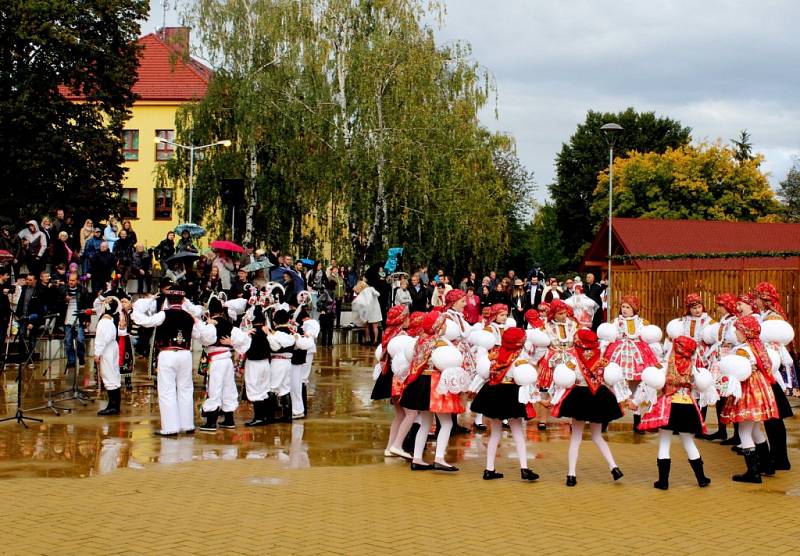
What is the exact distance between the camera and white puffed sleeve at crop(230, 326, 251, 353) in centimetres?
1455

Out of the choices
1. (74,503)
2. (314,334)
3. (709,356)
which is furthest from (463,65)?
(74,503)

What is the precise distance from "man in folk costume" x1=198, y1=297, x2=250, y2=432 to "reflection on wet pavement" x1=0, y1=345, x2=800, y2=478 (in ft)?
1.21

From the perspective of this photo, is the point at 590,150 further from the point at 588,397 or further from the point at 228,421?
the point at 588,397

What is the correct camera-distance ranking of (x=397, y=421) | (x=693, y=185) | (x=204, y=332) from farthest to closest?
(x=693, y=185) < (x=204, y=332) < (x=397, y=421)

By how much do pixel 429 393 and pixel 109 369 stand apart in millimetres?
6368

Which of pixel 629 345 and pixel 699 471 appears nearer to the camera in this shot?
pixel 699 471

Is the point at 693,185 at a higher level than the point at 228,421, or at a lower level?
higher

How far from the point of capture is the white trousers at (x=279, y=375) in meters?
15.2

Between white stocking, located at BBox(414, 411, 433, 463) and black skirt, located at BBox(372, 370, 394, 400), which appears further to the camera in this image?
black skirt, located at BBox(372, 370, 394, 400)

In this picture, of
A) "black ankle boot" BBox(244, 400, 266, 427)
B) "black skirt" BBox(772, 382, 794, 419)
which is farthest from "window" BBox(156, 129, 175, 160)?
"black skirt" BBox(772, 382, 794, 419)

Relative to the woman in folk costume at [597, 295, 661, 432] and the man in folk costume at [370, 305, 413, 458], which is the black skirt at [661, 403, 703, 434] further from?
the man in folk costume at [370, 305, 413, 458]

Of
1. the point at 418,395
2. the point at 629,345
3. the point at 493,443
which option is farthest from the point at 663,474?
the point at 629,345

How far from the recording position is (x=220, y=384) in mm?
14672

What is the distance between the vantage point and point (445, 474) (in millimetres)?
11695
